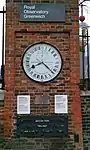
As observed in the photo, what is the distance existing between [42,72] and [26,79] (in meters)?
0.37

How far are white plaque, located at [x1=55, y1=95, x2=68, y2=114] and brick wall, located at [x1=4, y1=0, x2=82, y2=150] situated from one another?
0.09m

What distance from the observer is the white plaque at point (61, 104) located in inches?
301

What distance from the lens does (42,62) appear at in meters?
7.77

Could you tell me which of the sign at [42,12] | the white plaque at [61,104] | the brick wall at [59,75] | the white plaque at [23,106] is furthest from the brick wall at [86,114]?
the sign at [42,12]

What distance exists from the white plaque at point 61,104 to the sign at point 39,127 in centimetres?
20

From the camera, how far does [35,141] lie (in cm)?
757

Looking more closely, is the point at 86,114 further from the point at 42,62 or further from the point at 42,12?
the point at 42,12

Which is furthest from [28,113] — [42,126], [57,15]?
[57,15]

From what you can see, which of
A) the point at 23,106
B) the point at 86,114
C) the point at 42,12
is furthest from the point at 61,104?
the point at 42,12

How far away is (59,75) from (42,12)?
55.3 inches

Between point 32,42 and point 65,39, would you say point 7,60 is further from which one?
point 65,39

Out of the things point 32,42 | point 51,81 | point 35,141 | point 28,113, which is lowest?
point 35,141

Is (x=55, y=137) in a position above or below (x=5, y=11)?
below

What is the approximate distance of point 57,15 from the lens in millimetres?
7875
